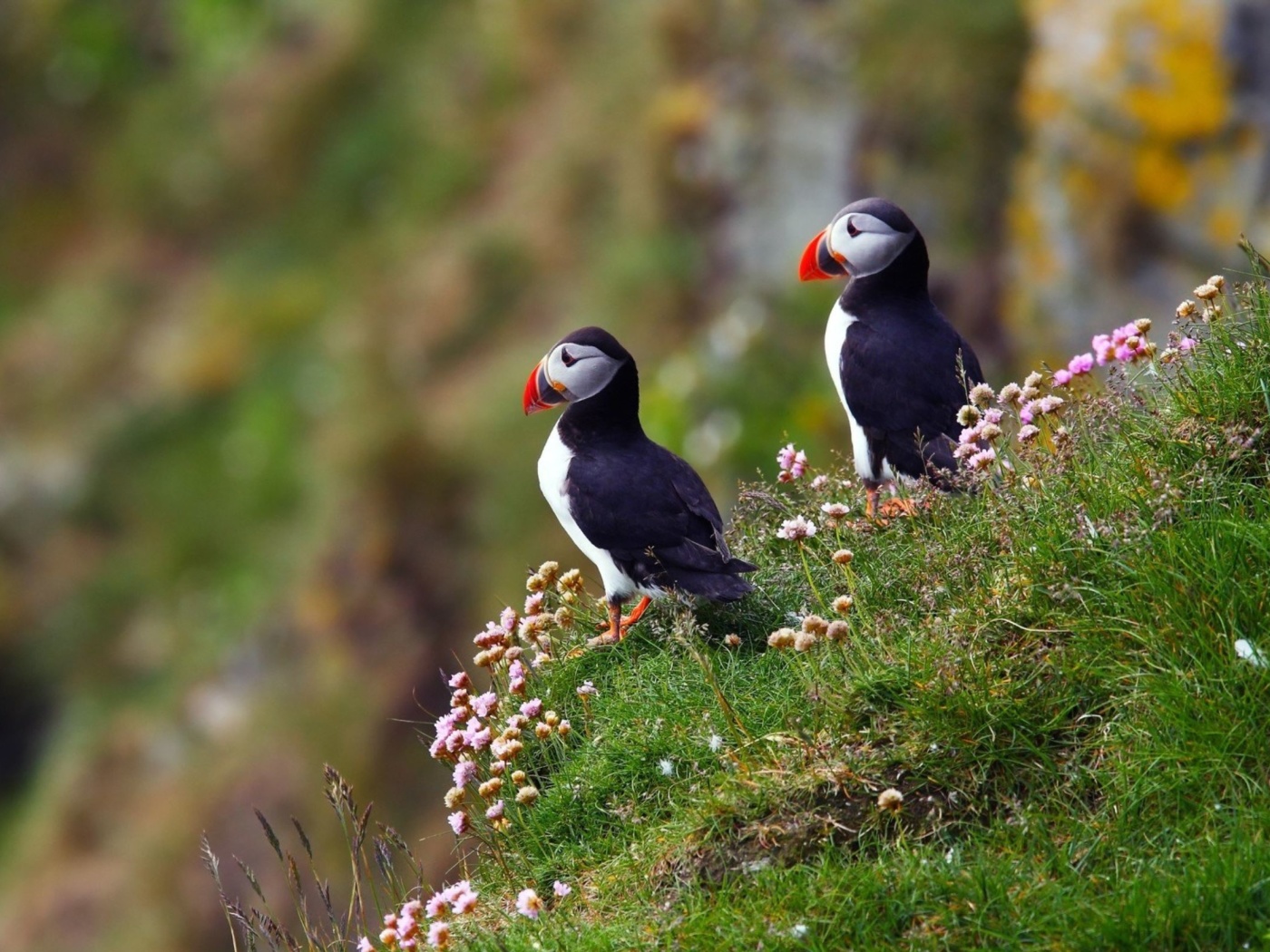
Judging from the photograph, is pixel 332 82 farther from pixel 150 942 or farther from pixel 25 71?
pixel 150 942

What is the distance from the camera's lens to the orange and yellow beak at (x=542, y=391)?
5.48m

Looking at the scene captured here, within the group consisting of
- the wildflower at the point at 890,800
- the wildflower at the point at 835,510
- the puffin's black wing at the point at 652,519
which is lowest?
the wildflower at the point at 890,800

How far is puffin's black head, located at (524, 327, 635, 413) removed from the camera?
17.8ft

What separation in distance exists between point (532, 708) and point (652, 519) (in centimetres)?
83

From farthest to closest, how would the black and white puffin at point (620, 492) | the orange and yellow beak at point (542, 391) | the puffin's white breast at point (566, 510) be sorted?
the orange and yellow beak at point (542, 391), the puffin's white breast at point (566, 510), the black and white puffin at point (620, 492)

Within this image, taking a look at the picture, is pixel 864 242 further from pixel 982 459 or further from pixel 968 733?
pixel 968 733

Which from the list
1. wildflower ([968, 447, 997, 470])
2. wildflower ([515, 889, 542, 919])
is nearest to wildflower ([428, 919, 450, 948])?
wildflower ([515, 889, 542, 919])

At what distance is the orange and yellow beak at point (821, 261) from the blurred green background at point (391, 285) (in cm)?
146

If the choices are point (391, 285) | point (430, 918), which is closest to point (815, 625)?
point (430, 918)

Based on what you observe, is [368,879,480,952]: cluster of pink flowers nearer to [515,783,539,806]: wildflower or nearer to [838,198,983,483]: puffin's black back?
[515,783,539,806]: wildflower

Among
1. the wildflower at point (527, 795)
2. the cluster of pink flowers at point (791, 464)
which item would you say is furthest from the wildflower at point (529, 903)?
the cluster of pink flowers at point (791, 464)

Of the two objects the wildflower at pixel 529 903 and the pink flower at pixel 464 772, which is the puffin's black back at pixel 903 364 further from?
the wildflower at pixel 529 903

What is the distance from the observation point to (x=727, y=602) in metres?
5.04

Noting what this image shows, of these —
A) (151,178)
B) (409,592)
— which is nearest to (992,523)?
(409,592)
